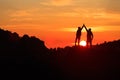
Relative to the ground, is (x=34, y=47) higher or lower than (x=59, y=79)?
higher

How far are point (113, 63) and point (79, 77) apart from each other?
5372mm

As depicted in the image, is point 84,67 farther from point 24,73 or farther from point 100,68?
point 24,73

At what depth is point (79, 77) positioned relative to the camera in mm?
52188

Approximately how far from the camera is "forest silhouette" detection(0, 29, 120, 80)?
52.9 m

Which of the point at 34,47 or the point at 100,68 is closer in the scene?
the point at 100,68

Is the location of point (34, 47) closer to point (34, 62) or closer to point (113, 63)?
Answer: point (34, 62)

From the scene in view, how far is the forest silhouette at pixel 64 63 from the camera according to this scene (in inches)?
2083

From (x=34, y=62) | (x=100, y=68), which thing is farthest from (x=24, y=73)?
(x=100, y=68)

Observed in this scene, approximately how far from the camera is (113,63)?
54.6 m

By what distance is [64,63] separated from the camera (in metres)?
54.2

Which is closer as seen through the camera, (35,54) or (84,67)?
(84,67)

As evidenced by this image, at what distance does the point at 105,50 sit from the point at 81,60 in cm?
410

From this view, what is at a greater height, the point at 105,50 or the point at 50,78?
the point at 105,50

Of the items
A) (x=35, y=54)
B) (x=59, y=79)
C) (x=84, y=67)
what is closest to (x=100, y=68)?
(x=84, y=67)
